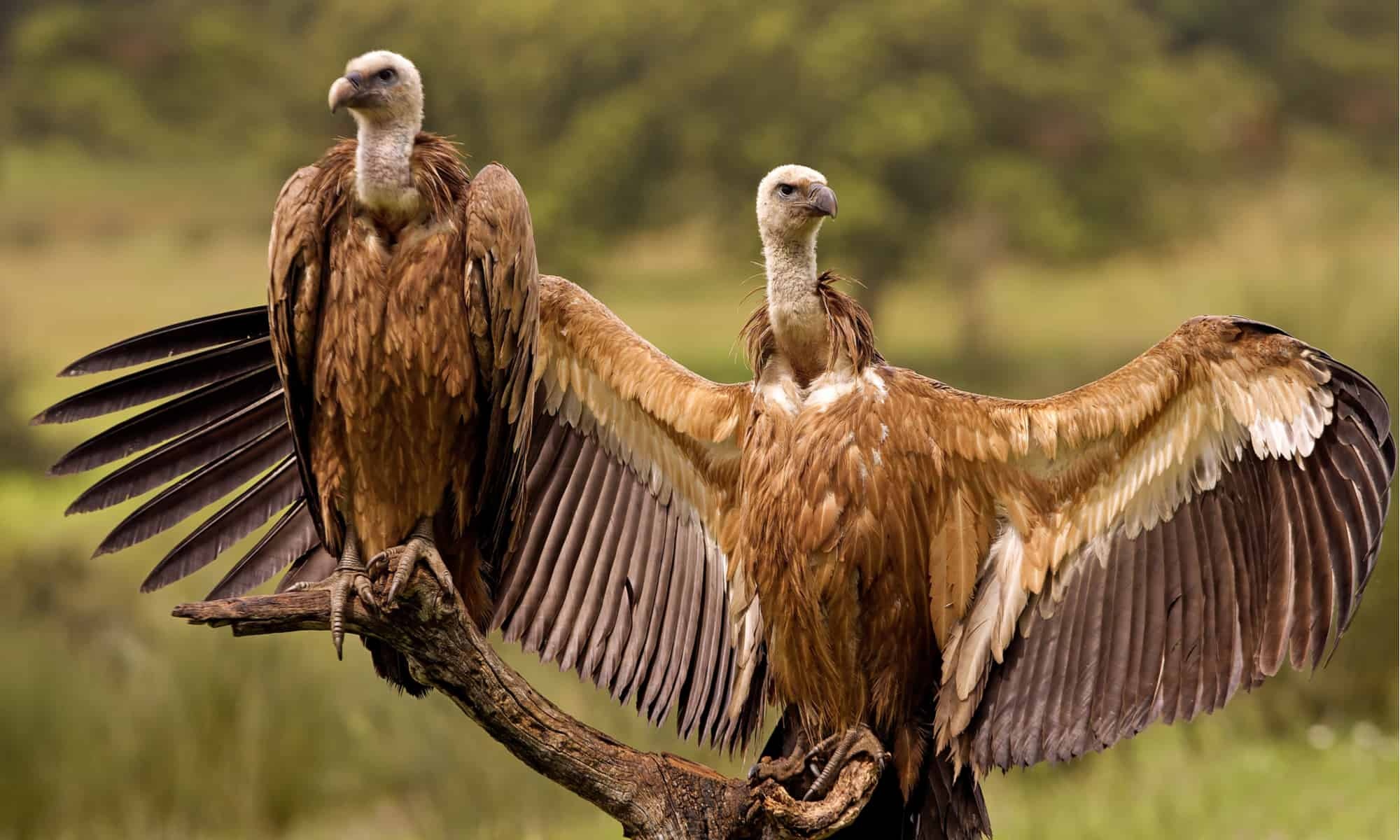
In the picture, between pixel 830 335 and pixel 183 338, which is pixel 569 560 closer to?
pixel 830 335

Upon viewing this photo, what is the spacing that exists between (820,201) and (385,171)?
133 centimetres

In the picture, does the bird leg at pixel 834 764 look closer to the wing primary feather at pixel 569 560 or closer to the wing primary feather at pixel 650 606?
the wing primary feather at pixel 650 606

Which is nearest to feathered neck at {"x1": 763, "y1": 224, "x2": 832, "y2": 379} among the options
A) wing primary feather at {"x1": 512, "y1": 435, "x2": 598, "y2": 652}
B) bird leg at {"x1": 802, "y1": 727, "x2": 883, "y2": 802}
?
wing primary feather at {"x1": 512, "y1": 435, "x2": 598, "y2": 652}

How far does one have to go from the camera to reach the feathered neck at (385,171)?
14.1ft

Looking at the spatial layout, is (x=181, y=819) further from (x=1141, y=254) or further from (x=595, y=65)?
(x=1141, y=254)

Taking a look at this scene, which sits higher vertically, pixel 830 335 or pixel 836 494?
pixel 830 335

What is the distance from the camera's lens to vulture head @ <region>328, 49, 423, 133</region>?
4.25m

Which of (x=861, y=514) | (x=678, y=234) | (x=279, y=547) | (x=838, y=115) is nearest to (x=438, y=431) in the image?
(x=279, y=547)

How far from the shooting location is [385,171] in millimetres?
4305

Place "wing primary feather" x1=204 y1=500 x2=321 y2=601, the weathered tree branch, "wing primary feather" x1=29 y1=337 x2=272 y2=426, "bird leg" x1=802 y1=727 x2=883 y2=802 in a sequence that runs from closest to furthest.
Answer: the weathered tree branch
"bird leg" x1=802 y1=727 x2=883 y2=802
"wing primary feather" x1=29 y1=337 x2=272 y2=426
"wing primary feather" x1=204 y1=500 x2=321 y2=601

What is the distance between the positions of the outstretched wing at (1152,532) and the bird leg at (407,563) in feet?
5.05

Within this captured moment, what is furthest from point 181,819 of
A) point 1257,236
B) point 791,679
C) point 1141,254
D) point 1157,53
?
point 1157,53

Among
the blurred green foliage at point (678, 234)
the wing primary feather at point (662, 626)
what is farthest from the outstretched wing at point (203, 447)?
the blurred green foliage at point (678, 234)

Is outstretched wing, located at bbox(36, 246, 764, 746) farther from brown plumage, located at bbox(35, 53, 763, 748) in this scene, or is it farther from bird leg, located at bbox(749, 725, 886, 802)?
bird leg, located at bbox(749, 725, 886, 802)
